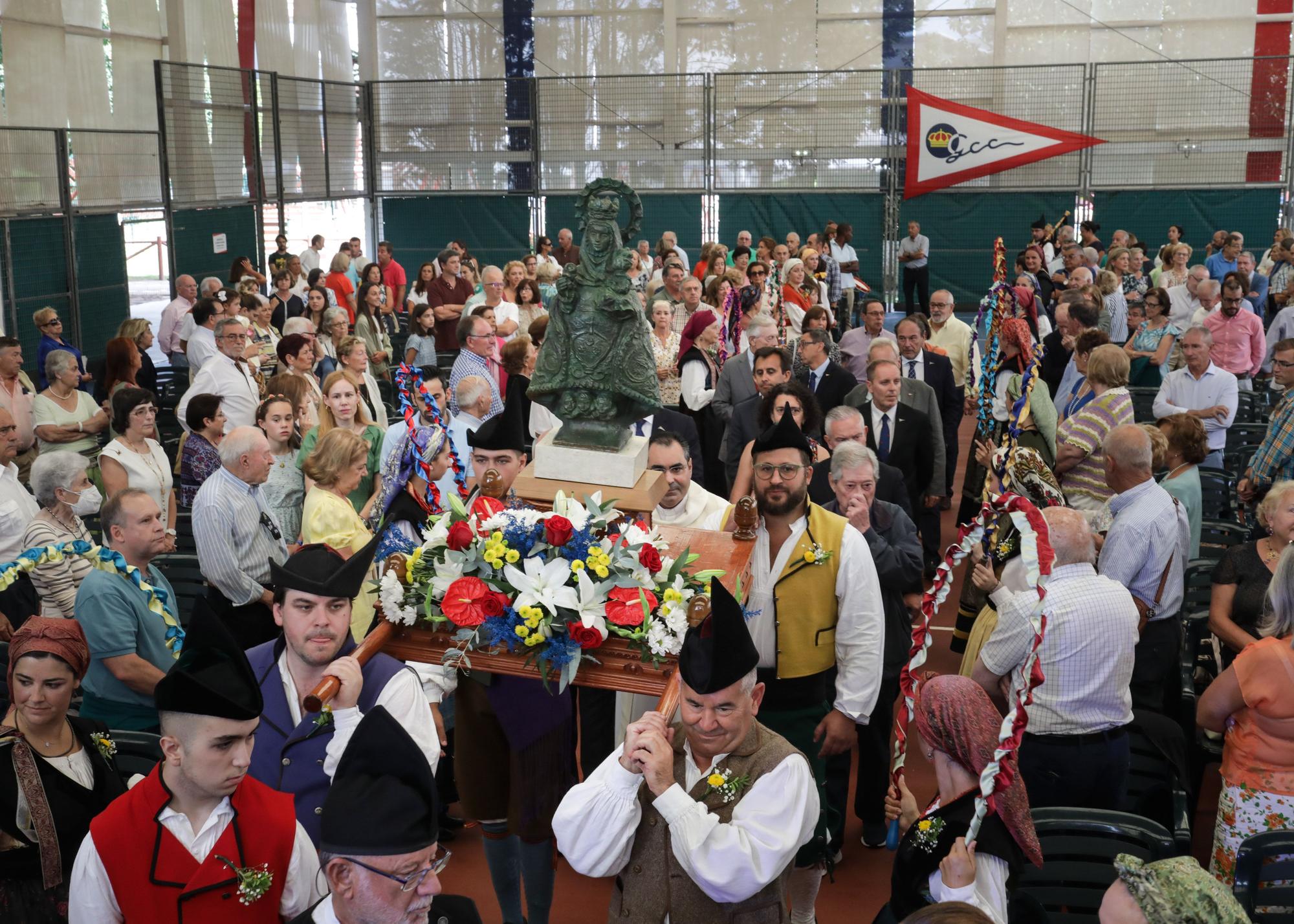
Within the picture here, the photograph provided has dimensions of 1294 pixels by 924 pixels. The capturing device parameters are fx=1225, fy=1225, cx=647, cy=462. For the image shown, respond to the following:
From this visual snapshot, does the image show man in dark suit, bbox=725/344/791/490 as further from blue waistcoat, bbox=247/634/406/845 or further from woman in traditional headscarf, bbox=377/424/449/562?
blue waistcoat, bbox=247/634/406/845

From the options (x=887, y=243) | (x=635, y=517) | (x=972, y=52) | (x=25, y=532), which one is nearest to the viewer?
(x=635, y=517)

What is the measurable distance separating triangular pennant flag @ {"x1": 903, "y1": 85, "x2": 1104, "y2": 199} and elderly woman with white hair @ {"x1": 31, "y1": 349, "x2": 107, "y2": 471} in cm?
1468

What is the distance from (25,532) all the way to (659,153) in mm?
17690

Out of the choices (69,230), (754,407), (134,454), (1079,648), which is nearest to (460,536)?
(1079,648)

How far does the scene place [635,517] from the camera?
4.32m

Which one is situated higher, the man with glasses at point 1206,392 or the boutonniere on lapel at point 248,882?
the man with glasses at point 1206,392

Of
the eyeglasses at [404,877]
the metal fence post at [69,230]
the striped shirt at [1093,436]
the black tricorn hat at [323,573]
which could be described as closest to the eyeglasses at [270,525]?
the black tricorn hat at [323,573]

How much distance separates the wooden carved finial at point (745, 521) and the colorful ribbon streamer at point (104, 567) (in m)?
2.10

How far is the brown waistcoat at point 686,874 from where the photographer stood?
3211mm

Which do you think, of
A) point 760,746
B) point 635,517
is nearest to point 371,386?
point 635,517

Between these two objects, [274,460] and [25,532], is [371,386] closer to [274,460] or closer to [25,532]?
[274,460]

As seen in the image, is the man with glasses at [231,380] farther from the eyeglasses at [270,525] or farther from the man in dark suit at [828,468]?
the man in dark suit at [828,468]

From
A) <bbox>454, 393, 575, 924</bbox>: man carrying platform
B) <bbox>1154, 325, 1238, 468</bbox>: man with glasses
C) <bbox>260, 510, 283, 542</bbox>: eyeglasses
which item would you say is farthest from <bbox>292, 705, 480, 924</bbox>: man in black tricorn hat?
<bbox>1154, 325, 1238, 468</bbox>: man with glasses

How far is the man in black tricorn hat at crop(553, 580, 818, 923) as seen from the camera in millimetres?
3051
